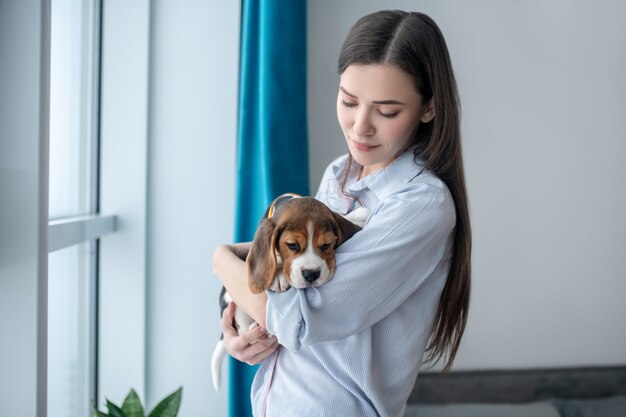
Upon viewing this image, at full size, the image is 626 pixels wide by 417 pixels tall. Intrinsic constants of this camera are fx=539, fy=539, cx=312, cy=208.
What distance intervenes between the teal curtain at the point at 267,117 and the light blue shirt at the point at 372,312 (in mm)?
759

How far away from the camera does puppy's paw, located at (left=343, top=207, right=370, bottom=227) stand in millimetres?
1092

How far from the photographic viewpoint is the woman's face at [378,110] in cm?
102

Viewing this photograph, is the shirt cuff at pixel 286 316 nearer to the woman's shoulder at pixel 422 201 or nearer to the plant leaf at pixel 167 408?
the woman's shoulder at pixel 422 201

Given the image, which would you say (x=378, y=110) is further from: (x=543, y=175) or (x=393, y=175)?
(x=543, y=175)

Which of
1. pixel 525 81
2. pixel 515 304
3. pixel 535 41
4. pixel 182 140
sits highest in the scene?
pixel 535 41

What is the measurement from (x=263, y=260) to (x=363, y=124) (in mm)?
333

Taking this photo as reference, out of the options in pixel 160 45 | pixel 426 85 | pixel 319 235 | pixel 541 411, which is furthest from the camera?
pixel 541 411

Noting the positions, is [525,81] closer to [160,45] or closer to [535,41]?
[535,41]

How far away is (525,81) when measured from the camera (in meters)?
2.38

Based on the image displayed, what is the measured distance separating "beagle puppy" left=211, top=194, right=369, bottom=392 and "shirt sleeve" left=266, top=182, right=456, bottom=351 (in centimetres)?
2

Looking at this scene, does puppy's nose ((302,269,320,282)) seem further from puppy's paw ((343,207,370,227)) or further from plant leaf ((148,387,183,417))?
plant leaf ((148,387,183,417))

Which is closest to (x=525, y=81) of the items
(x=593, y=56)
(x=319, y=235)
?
(x=593, y=56)

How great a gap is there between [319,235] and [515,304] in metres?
1.83

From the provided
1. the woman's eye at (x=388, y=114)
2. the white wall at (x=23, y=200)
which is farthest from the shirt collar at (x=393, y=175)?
the white wall at (x=23, y=200)
